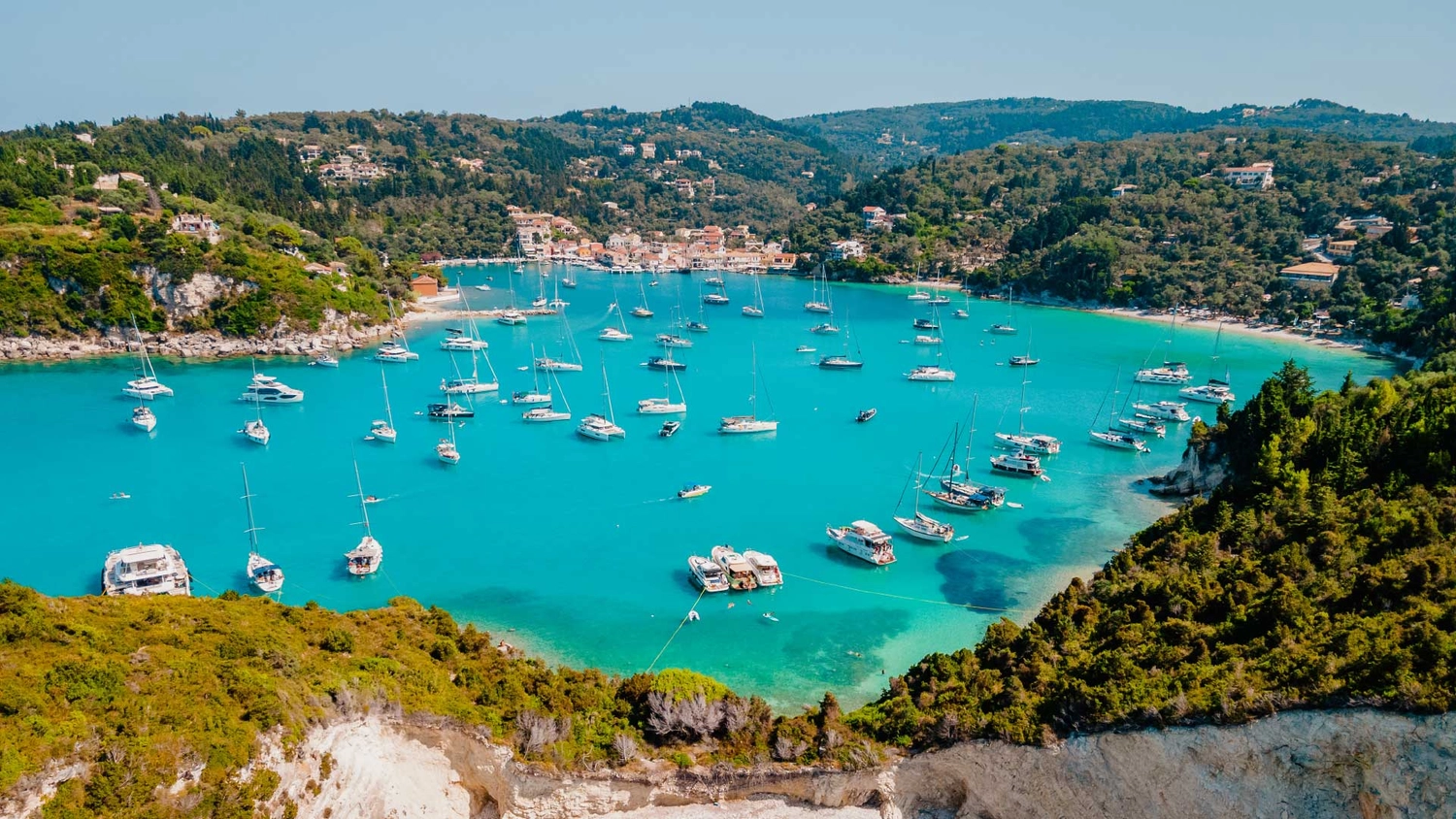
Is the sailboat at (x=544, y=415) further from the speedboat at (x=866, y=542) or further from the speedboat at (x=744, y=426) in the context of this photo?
the speedboat at (x=866, y=542)

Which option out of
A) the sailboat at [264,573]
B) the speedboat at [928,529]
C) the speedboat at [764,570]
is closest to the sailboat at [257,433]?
the sailboat at [264,573]

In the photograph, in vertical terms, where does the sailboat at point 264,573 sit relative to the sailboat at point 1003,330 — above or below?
below

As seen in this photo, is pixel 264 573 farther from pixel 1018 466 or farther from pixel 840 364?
pixel 840 364

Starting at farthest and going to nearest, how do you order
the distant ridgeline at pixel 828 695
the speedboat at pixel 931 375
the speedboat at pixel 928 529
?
the speedboat at pixel 931 375 < the speedboat at pixel 928 529 < the distant ridgeline at pixel 828 695

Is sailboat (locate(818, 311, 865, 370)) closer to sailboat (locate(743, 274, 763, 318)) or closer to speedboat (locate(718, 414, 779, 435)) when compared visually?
speedboat (locate(718, 414, 779, 435))

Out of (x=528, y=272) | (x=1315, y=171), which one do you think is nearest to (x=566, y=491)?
(x=528, y=272)

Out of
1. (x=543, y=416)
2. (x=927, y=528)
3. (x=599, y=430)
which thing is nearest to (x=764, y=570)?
(x=927, y=528)
